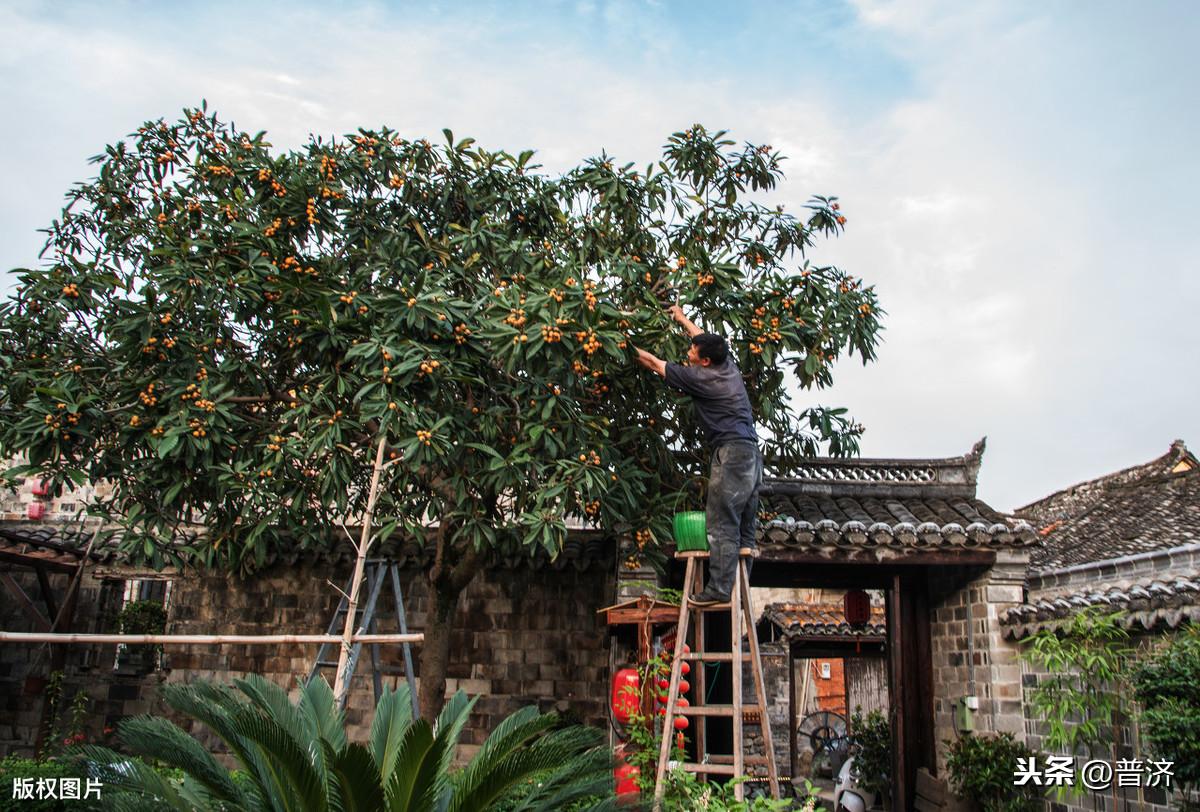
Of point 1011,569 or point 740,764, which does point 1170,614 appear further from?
point 740,764

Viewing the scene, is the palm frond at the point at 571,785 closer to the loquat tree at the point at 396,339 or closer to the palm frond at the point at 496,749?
the palm frond at the point at 496,749

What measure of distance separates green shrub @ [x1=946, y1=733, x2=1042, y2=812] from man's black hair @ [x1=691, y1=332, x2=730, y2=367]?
520cm

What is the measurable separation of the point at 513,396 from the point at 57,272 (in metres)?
4.03

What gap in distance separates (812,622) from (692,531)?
38.3ft

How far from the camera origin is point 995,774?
9148mm

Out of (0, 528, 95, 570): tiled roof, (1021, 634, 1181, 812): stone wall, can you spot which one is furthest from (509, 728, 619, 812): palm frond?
(0, 528, 95, 570): tiled roof

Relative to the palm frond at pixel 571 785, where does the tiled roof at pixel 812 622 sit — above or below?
above

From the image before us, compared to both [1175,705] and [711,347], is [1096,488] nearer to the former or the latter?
[1175,705]

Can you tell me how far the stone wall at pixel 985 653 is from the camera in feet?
31.7

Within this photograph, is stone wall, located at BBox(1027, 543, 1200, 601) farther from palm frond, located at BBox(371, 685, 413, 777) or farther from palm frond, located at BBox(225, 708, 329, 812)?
palm frond, located at BBox(225, 708, 329, 812)

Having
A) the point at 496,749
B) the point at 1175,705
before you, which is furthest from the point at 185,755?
the point at 1175,705

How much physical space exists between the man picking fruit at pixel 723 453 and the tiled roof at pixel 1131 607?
3319mm

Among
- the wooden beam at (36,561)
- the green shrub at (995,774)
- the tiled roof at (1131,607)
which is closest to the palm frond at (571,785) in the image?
the tiled roof at (1131,607)

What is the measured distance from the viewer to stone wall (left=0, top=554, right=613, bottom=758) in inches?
448
